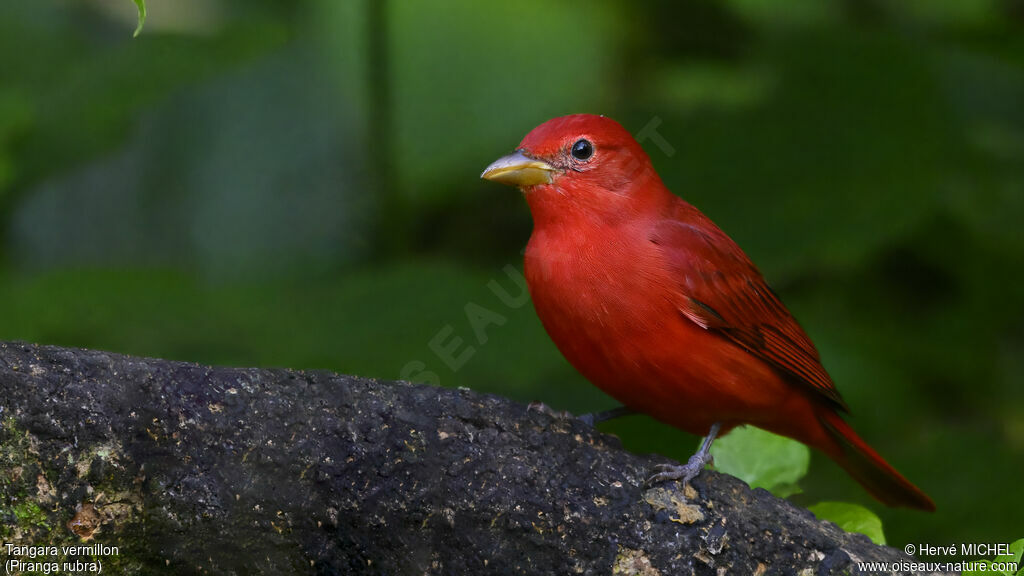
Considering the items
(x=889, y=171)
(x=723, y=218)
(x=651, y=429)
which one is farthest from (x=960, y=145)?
(x=651, y=429)

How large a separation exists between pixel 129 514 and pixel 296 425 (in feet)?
1.14

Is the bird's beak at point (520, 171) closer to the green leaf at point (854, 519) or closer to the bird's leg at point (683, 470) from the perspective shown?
the bird's leg at point (683, 470)

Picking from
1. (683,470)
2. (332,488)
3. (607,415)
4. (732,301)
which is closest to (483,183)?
(607,415)

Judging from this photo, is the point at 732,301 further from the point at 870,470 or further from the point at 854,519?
the point at 870,470

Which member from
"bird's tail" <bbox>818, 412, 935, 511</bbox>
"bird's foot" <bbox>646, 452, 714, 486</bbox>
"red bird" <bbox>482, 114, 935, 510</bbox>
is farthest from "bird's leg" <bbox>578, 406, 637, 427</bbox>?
"bird's tail" <bbox>818, 412, 935, 511</bbox>

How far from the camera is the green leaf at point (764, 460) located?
2631 millimetres

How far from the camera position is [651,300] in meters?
2.73

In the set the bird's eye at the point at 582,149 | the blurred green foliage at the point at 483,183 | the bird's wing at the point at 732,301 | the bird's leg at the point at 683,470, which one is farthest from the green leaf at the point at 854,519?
the bird's eye at the point at 582,149

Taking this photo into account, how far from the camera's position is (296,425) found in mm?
2117

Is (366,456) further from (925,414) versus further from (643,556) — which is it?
(925,414)

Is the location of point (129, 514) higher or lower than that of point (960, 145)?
lower

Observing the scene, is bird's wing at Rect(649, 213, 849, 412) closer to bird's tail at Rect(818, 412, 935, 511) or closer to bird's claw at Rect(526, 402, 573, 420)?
bird's tail at Rect(818, 412, 935, 511)

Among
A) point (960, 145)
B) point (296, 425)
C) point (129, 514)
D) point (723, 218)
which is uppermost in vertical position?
point (960, 145)

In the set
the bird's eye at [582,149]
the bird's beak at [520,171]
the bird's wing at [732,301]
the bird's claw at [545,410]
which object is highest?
the bird's eye at [582,149]
